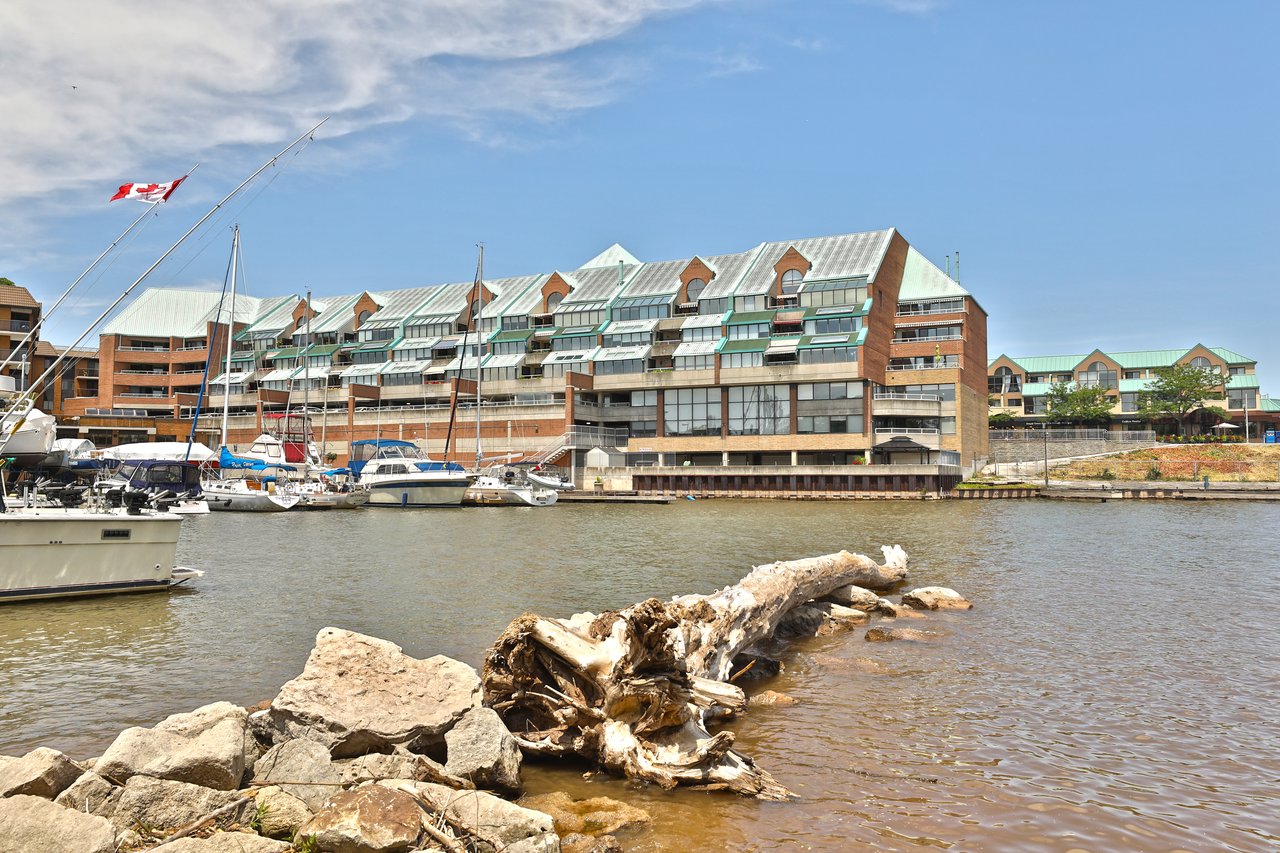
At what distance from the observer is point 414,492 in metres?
63.3

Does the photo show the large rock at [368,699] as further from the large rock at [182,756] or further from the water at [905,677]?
the water at [905,677]

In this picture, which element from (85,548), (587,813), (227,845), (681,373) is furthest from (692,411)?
(227,845)

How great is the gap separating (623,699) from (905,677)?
5.47 m

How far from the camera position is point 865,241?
8981 centimetres

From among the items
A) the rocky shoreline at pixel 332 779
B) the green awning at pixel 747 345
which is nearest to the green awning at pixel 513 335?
the green awning at pixel 747 345

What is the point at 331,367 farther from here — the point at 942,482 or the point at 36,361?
the point at 942,482

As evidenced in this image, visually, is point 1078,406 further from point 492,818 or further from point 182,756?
point 182,756

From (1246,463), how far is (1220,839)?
297ft

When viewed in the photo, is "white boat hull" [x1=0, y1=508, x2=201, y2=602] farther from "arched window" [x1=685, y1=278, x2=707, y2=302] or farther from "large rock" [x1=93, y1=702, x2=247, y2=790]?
"arched window" [x1=685, y1=278, x2=707, y2=302]

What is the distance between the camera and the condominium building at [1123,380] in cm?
11462

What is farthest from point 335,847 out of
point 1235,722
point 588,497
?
point 588,497

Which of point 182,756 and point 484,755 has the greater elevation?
point 182,756

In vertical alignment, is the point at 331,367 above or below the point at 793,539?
above

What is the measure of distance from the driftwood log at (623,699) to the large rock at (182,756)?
292cm
